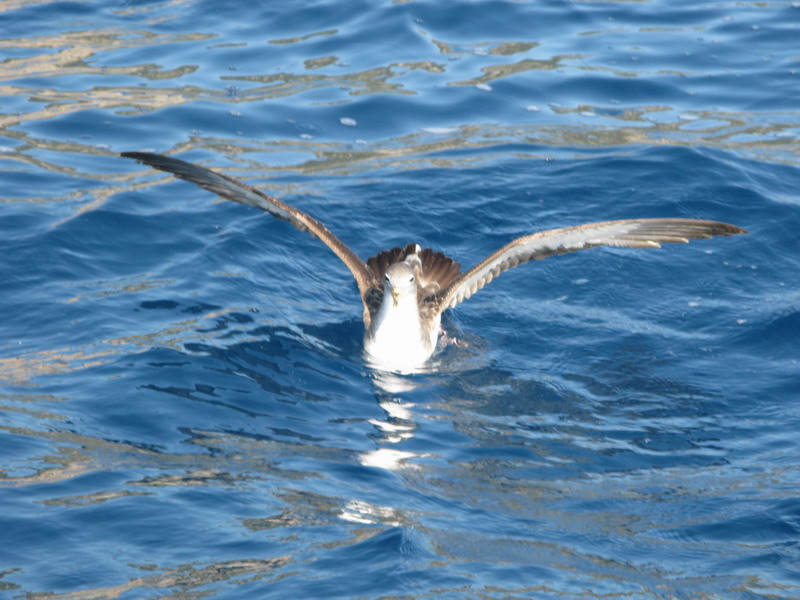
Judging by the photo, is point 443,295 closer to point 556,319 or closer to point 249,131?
point 556,319

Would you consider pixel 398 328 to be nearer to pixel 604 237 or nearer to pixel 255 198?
pixel 255 198

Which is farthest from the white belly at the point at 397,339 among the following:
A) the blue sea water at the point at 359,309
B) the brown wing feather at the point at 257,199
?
the brown wing feather at the point at 257,199

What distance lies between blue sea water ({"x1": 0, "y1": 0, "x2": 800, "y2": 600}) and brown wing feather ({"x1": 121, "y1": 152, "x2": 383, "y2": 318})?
0.55 metres

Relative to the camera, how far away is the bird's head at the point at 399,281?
28.3 ft

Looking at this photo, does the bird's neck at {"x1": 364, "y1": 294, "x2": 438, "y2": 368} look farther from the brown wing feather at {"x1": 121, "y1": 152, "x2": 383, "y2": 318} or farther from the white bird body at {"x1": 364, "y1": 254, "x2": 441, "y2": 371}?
the brown wing feather at {"x1": 121, "y1": 152, "x2": 383, "y2": 318}

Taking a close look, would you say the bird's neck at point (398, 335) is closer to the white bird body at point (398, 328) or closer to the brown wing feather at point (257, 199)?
the white bird body at point (398, 328)

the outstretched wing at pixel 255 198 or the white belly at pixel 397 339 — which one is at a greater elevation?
the outstretched wing at pixel 255 198

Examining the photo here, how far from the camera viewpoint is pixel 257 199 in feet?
30.2

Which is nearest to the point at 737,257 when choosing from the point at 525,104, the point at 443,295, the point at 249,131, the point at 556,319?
the point at 556,319

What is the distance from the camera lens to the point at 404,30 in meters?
15.5

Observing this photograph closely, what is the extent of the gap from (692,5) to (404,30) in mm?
4638

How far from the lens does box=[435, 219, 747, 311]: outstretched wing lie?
305 inches

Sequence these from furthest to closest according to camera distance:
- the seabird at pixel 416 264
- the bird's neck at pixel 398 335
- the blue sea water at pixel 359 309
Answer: the bird's neck at pixel 398 335 → the seabird at pixel 416 264 → the blue sea water at pixel 359 309

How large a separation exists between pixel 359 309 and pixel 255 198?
1596 mm
